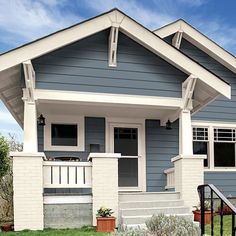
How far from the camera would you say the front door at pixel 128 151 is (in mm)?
10688

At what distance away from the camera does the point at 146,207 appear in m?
8.26

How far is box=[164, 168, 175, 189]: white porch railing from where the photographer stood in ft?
32.5

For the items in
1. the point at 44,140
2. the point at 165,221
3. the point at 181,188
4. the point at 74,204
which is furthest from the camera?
the point at 44,140

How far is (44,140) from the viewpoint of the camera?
10234 mm

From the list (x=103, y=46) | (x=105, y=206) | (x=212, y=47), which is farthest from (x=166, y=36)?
(x=105, y=206)

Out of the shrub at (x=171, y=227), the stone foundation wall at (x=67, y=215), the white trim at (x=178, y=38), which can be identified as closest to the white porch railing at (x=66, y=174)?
the stone foundation wall at (x=67, y=215)

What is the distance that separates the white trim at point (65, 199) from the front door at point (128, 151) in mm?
2649

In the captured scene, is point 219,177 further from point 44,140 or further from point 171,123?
point 44,140

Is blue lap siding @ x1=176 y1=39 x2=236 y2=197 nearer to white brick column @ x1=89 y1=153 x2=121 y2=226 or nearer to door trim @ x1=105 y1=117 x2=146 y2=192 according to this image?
door trim @ x1=105 y1=117 x2=146 y2=192

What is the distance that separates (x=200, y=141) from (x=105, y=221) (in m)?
5.48

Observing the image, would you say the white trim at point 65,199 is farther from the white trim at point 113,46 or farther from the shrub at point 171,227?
the shrub at point 171,227

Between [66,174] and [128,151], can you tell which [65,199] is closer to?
[66,174]

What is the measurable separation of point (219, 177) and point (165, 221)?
25.1 ft

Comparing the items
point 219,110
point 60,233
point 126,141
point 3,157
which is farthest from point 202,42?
point 60,233
